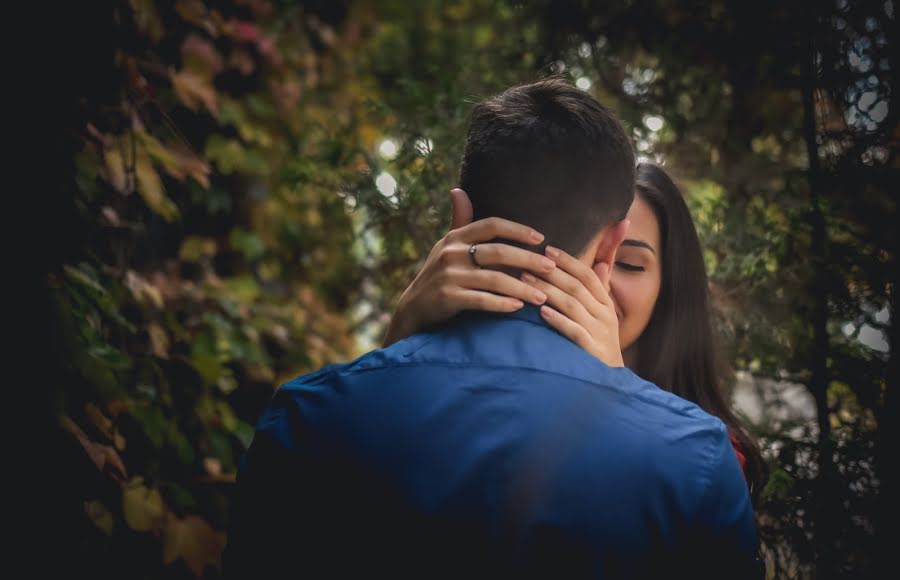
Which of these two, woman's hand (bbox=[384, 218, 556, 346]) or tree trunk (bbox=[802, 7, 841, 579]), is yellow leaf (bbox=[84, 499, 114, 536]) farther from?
tree trunk (bbox=[802, 7, 841, 579])

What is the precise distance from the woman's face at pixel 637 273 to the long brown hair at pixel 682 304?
1.6 inches

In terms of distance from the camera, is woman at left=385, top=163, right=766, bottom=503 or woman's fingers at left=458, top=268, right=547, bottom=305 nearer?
woman's fingers at left=458, top=268, right=547, bottom=305

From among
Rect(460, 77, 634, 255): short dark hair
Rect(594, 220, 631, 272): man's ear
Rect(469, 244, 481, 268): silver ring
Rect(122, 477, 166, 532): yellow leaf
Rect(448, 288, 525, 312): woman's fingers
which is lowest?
Rect(122, 477, 166, 532): yellow leaf

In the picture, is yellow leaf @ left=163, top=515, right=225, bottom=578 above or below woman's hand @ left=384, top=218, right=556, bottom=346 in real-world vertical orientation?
below

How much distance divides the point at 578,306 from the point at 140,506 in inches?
61.3

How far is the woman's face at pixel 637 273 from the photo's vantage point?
232 cm

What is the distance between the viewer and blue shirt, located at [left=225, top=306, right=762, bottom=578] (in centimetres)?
112

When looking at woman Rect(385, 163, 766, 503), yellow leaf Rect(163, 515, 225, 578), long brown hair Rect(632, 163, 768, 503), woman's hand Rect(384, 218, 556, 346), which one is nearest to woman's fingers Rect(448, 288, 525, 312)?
woman's hand Rect(384, 218, 556, 346)

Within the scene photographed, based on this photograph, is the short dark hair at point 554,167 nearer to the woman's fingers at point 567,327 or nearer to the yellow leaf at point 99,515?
the woman's fingers at point 567,327

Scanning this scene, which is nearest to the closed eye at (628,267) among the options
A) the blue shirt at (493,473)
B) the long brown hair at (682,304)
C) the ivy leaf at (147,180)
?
the long brown hair at (682,304)

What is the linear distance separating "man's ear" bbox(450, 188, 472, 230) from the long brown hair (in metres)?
1.13

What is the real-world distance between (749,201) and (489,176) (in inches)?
76.5

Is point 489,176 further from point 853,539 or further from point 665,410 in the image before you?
point 853,539

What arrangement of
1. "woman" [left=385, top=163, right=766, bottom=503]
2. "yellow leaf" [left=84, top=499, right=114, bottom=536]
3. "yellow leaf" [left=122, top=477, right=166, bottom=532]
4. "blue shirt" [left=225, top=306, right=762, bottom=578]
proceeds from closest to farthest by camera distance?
"blue shirt" [left=225, top=306, right=762, bottom=578]
"yellow leaf" [left=84, top=499, right=114, bottom=536]
"yellow leaf" [left=122, top=477, right=166, bottom=532]
"woman" [left=385, top=163, right=766, bottom=503]
